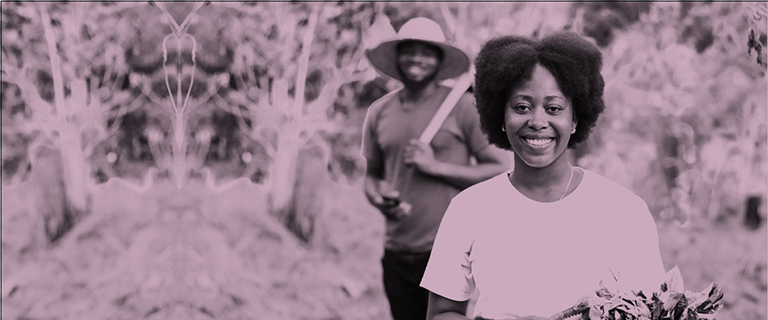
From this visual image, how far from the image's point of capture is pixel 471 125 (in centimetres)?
357

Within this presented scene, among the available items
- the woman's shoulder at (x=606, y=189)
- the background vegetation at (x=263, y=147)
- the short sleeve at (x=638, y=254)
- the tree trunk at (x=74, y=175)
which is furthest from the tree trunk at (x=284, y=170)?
the short sleeve at (x=638, y=254)

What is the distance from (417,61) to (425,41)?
4.0 inches

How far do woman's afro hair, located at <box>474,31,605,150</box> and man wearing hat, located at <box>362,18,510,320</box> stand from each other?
4.26ft

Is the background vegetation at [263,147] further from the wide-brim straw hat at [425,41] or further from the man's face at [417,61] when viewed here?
the man's face at [417,61]

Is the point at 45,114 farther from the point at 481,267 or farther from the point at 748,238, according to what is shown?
the point at 748,238

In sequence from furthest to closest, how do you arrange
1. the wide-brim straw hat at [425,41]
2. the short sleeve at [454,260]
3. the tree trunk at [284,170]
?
the tree trunk at [284,170], the wide-brim straw hat at [425,41], the short sleeve at [454,260]

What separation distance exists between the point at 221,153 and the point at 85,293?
4.50 feet

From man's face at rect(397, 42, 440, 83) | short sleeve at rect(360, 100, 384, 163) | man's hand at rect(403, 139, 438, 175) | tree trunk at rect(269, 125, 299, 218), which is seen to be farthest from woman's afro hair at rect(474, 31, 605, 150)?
tree trunk at rect(269, 125, 299, 218)

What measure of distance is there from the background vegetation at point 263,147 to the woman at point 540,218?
9.76 feet

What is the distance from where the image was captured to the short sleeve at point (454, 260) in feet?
6.56

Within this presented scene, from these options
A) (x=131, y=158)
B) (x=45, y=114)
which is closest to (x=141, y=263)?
(x=131, y=158)

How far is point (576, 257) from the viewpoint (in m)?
1.91

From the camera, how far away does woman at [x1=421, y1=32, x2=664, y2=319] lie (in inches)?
74.9

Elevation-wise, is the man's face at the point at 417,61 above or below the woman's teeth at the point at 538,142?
above
